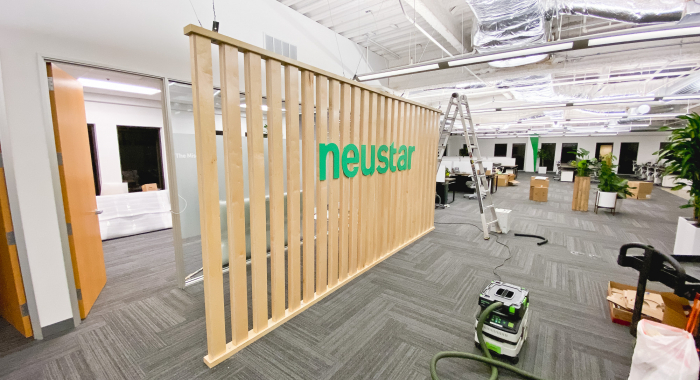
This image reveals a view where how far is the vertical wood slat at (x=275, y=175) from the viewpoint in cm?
207

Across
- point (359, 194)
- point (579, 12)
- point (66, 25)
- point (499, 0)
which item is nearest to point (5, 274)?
point (66, 25)

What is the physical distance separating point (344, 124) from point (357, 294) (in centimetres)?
171

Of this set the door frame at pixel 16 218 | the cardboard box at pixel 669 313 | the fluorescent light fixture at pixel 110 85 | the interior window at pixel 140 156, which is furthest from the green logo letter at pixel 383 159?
the interior window at pixel 140 156

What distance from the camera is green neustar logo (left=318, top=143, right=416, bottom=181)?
2.58m

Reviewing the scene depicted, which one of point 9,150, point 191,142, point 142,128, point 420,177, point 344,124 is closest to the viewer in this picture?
point 9,150

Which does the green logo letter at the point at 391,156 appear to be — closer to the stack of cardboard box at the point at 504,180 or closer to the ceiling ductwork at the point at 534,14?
the ceiling ductwork at the point at 534,14

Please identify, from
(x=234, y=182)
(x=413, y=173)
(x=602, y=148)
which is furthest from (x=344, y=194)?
(x=602, y=148)

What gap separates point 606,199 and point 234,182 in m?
7.75

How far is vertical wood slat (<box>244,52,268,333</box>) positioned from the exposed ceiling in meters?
1.86

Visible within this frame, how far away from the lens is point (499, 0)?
2.84 m

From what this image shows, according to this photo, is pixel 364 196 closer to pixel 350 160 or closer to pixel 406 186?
pixel 350 160

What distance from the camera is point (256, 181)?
204cm

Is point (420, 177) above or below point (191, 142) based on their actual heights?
below

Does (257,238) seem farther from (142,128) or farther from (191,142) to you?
(142,128)
